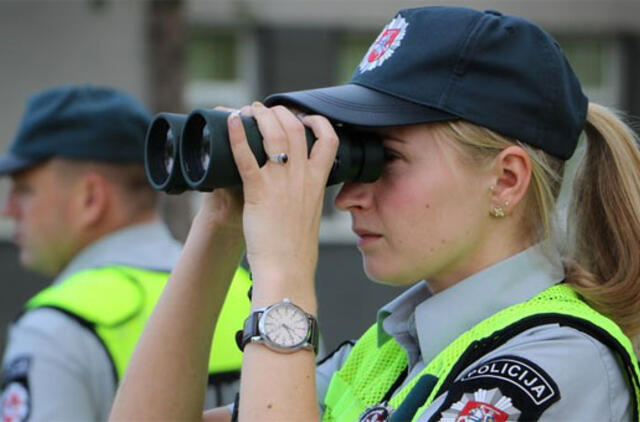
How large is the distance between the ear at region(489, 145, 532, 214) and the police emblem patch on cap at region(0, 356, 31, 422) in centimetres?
125

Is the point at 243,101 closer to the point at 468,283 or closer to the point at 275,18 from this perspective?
the point at 275,18

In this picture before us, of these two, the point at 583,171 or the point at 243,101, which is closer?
the point at 583,171

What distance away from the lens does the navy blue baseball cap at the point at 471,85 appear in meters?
1.68

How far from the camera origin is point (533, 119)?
1699 millimetres

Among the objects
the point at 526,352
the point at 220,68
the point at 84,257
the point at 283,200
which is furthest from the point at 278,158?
the point at 220,68

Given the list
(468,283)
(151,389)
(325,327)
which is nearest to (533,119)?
(468,283)

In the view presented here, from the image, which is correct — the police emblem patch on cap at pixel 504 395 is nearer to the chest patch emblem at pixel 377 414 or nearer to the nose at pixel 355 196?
the chest patch emblem at pixel 377 414

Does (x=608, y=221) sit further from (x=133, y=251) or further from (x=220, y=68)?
(x=220, y=68)

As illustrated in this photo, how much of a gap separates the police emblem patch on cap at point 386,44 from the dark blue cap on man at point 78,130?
4.36 ft

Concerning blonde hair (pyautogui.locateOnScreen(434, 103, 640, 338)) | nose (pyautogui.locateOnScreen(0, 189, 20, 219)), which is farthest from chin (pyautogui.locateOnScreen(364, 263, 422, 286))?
nose (pyautogui.locateOnScreen(0, 189, 20, 219))

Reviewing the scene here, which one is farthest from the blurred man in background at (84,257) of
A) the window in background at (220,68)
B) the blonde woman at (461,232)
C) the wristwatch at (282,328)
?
the window in background at (220,68)

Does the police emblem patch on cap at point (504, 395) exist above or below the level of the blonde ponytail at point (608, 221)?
below

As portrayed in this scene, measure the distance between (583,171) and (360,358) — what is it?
524mm

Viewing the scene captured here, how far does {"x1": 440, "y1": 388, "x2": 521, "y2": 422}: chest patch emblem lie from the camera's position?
1.49m
